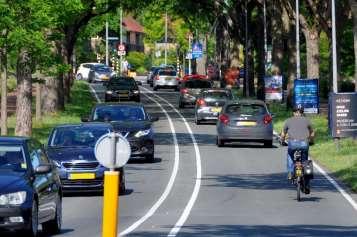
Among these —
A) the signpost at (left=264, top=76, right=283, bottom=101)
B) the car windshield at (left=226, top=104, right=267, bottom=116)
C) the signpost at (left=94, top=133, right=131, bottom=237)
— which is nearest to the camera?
the signpost at (left=94, top=133, right=131, bottom=237)

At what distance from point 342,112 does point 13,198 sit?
2108 cm

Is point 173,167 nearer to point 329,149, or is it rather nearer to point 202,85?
point 329,149

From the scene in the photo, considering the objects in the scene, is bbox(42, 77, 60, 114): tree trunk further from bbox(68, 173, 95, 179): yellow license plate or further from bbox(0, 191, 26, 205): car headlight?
bbox(0, 191, 26, 205): car headlight

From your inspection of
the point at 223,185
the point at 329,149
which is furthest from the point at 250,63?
the point at 223,185

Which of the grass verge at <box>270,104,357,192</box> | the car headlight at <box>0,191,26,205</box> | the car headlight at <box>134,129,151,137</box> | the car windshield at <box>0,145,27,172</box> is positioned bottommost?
the grass verge at <box>270,104,357,192</box>

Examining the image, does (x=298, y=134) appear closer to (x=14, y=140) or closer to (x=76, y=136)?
(x=76, y=136)

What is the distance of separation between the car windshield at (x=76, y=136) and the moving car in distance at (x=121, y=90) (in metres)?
42.6

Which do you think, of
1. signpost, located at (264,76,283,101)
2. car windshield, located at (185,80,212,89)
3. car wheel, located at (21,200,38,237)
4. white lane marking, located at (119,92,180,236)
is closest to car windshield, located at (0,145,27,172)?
car wheel, located at (21,200,38,237)

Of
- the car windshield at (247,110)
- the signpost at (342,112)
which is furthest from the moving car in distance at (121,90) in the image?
the signpost at (342,112)

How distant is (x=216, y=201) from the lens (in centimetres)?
2397

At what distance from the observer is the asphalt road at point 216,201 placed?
18516 millimetres

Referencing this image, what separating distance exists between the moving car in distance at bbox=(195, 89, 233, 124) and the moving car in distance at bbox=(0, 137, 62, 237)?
3235 centimetres

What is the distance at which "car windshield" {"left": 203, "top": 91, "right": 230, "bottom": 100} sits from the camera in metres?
50.2

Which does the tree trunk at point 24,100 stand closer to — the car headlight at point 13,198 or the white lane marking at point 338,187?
the white lane marking at point 338,187
